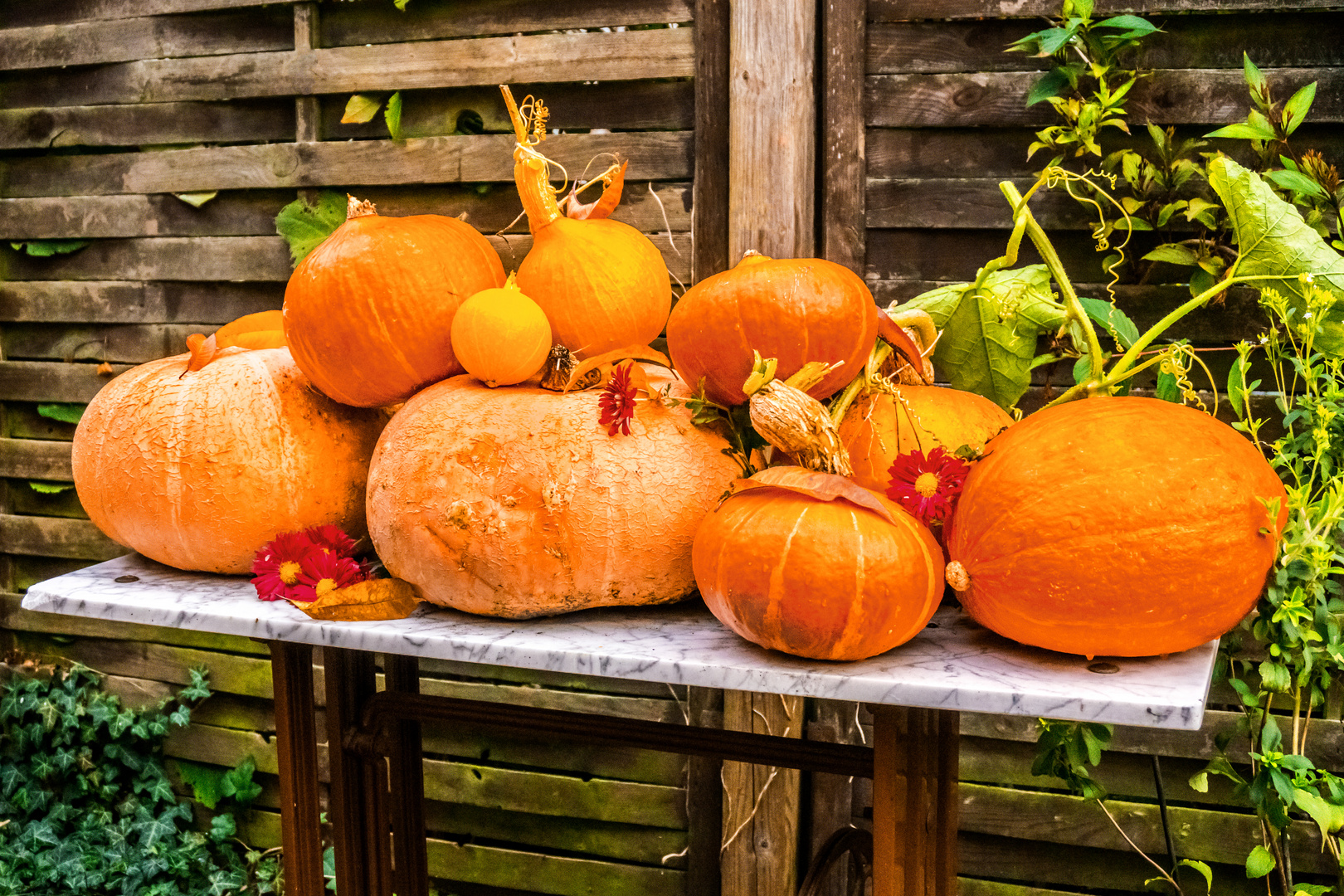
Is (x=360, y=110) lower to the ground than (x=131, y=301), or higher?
higher

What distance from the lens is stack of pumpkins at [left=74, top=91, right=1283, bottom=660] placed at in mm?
965

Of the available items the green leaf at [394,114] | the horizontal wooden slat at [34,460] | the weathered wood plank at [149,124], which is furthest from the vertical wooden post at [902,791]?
the horizontal wooden slat at [34,460]

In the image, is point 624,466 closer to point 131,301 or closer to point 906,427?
point 906,427

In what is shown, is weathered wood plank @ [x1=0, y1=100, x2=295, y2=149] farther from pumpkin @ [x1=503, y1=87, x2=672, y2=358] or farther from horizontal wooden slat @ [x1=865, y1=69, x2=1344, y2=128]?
horizontal wooden slat @ [x1=865, y1=69, x2=1344, y2=128]

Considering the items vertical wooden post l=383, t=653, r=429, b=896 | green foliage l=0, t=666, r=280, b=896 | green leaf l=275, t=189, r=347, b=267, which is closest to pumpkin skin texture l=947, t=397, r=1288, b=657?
vertical wooden post l=383, t=653, r=429, b=896

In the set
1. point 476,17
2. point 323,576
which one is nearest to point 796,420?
point 323,576

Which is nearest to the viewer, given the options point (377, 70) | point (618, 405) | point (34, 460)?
point (618, 405)

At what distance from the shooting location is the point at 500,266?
1.42 metres

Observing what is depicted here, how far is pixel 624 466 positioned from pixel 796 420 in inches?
9.7

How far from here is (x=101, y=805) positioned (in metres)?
2.46

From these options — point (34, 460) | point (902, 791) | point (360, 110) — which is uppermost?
point (360, 110)

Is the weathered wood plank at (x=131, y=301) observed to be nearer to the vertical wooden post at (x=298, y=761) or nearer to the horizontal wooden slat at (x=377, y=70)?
the horizontal wooden slat at (x=377, y=70)

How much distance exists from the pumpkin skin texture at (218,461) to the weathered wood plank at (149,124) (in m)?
1.02

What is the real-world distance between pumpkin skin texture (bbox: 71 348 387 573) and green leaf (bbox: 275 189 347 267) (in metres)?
0.82
